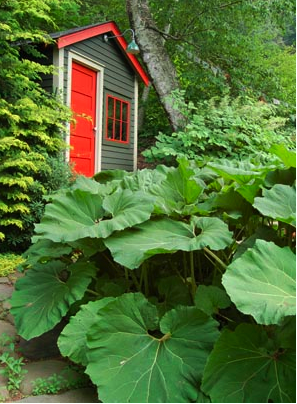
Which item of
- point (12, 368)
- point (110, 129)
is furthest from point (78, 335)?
point (110, 129)

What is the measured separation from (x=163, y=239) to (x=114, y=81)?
21.8 ft

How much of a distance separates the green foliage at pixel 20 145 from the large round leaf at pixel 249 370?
2843 mm

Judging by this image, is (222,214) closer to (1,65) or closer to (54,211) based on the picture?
(54,211)

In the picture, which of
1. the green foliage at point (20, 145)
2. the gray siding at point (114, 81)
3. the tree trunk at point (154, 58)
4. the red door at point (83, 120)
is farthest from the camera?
the tree trunk at point (154, 58)

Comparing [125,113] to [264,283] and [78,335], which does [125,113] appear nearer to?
[78,335]

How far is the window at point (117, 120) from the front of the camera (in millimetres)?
7445

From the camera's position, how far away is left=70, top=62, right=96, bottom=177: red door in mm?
6391

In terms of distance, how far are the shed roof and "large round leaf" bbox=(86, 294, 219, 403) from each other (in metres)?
5.27

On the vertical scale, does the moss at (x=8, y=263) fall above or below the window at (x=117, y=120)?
below

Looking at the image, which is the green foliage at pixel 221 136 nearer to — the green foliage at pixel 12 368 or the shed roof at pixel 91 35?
the shed roof at pixel 91 35

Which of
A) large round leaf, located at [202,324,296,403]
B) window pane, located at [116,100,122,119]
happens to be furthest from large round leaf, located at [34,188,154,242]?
window pane, located at [116,100,122,119]

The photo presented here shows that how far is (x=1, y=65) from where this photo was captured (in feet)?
12.9

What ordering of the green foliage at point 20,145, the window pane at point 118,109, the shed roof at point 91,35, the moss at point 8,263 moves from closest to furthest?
the moss at point 8,263 < the green foliage at point 20,145 < the shed roof at point 91,35 < the window pane at point 118,109

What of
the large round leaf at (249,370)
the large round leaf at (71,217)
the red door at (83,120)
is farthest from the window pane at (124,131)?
the large round leaf at (249,370)
